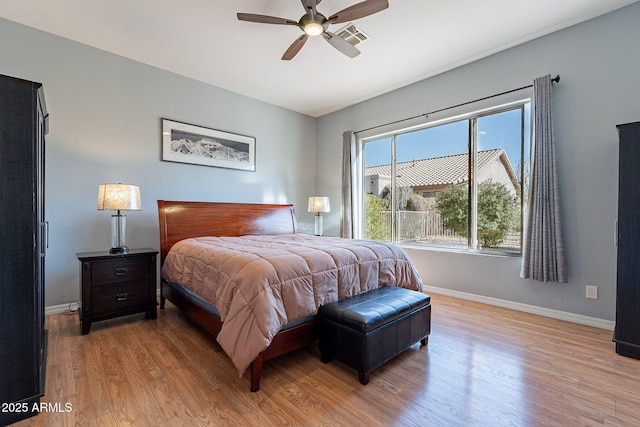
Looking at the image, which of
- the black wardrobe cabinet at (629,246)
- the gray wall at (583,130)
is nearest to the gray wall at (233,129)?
the gray wall at (583,130)

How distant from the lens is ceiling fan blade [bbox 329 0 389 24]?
2137 millimetres

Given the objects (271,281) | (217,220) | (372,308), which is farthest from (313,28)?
(217,220)

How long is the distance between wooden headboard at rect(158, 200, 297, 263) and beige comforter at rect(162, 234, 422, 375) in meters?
0.68

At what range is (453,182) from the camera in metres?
3.96

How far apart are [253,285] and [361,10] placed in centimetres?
222

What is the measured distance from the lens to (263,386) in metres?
1.83

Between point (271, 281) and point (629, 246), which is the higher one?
point (629, 246)

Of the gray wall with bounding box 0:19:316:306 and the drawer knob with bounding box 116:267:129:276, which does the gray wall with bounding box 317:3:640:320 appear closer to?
the gray wall with bounding box 0:19:316:306

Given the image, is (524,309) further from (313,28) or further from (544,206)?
(313,28)

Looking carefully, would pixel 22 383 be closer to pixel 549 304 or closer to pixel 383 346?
pixel 383 346

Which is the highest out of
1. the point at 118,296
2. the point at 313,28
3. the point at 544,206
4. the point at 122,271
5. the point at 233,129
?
the point at 313,28

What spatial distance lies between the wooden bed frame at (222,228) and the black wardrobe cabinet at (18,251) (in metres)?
1.03

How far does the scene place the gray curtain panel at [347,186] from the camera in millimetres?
4934

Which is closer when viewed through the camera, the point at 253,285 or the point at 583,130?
the point at 253,285
